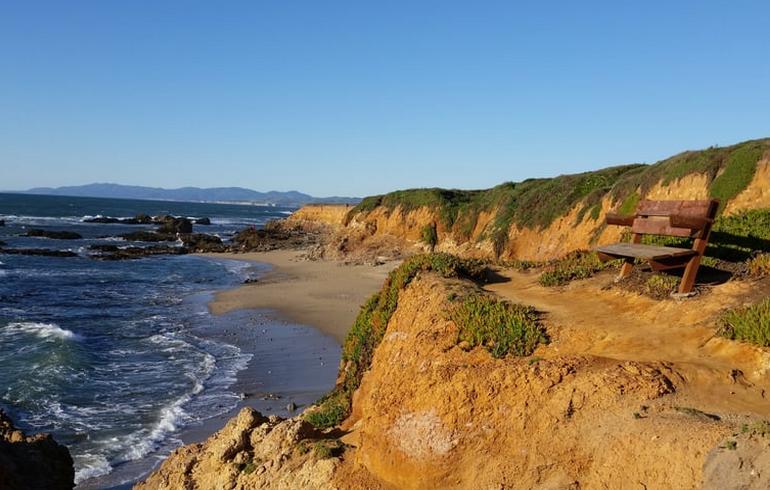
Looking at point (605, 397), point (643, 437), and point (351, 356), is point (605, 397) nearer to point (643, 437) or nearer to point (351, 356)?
point (643, 437)

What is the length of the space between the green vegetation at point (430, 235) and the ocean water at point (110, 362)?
13468mm

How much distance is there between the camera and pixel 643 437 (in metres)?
4.95

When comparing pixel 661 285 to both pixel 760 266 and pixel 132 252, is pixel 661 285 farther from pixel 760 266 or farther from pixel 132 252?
pixel 132 252

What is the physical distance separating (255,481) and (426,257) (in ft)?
15.0

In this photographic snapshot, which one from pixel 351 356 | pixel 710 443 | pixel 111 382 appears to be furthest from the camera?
pixel 111 382

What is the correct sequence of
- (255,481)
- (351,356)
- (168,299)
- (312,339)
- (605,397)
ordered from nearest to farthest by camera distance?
(605,397)
(255,481)
(351,356)
(312,339)
(168,299)

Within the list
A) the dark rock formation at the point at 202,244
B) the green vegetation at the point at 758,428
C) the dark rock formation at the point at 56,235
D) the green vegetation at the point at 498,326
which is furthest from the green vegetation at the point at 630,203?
the dark rock formation at the point at 56,235

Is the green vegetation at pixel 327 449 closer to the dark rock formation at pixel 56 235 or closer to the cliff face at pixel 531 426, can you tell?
the cliff face at pixel 531 426

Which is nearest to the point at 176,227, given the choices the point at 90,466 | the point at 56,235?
the point at 56,235

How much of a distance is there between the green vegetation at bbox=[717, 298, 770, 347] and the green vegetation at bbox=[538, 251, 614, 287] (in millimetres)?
3285

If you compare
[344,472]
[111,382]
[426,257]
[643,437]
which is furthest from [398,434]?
[111,382]

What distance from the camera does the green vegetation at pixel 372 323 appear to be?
9.38 m

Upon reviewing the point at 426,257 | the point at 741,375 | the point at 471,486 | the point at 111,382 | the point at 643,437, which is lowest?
the point at 111,382

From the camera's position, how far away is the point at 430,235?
130ft
